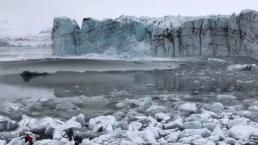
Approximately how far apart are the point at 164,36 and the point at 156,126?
1629 centimetres

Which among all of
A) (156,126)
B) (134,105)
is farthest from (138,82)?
(156,126)

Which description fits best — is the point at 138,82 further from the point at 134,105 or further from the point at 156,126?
the point at 156,126

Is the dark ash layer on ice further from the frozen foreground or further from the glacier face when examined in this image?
the glacier face

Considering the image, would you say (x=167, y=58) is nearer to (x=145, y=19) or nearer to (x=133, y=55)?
(x=133, y=55)

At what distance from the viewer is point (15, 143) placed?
22.0 feet

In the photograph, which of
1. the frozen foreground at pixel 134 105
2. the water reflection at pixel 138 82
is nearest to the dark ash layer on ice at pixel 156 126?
the frozen foreground at pixel 134 105

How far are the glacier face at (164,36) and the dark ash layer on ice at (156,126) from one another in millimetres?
12928

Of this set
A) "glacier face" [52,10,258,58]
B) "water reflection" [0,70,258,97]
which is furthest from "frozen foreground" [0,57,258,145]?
"glacier face" [52,10,258,58]

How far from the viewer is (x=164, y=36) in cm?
2353

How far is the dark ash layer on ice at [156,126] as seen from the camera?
6809mm

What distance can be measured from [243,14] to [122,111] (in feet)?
49.0

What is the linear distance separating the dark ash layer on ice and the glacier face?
1293 centimetres

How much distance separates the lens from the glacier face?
21828mm

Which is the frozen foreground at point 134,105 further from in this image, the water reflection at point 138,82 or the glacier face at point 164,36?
the glacier face at point 164,36
